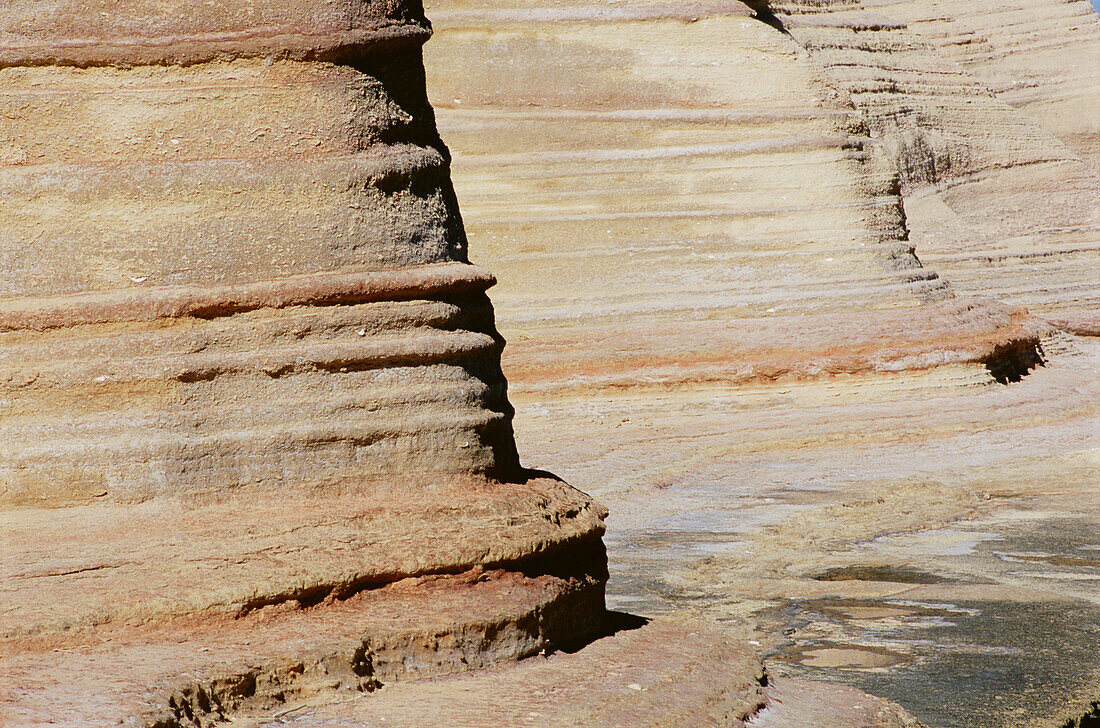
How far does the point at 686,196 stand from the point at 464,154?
1.60 meters

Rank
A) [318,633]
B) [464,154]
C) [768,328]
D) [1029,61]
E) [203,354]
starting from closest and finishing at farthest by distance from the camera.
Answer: [318,633]
[203,354]
[768,328]
[464,154]
[1029,61]

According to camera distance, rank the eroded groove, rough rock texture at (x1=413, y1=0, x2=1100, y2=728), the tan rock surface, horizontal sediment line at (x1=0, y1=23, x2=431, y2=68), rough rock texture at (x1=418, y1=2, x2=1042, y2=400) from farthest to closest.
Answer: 1. rough rock texture at (x1=418, y1=2, x2=1042, y2=400)
2. rough rock texture at (x1=413, y1=0, x2=1100, y2=728)
3. horizontal sediment line at (x1=0, y1=23, x2=431, y2=68)
4. the tan rock surface
5. the eroded groove

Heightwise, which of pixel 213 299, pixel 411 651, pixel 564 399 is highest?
pixel 213 299

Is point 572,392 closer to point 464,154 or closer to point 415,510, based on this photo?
point 464,154

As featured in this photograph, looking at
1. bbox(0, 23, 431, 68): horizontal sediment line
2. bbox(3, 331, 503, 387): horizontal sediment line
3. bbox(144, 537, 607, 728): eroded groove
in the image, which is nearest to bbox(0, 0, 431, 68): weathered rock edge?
bbox(0, 23, 431, 68): horizontal sediment line

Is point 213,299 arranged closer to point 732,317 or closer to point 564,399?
point 564,399

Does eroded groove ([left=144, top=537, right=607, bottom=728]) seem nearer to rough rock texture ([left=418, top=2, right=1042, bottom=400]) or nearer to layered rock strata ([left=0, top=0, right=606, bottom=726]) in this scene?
layered rock strata ([left=0, top=0, right=606, bottom=726])

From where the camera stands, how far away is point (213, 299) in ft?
9.93

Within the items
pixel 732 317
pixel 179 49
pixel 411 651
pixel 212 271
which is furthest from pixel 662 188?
pixel 411 651

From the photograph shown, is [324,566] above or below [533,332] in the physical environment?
above

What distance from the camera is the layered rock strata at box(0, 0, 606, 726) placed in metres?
2.84

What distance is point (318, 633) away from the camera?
270 centimetres

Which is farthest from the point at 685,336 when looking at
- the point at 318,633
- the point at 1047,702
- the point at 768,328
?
the point at 318,633

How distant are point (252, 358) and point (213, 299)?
16 centimetres
